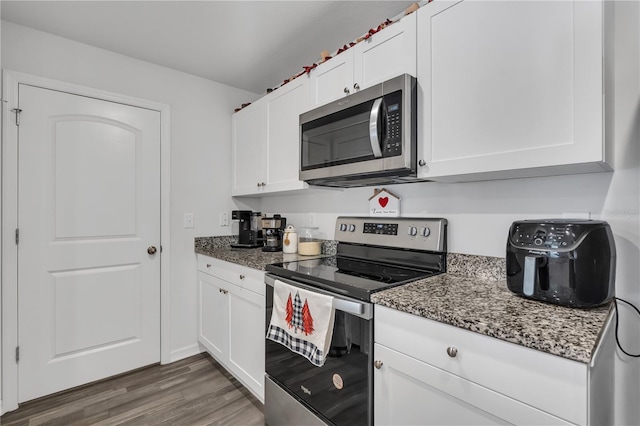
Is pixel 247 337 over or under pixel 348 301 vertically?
under

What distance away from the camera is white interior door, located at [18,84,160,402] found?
6.44 ft

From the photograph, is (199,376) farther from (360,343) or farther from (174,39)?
(174,39)

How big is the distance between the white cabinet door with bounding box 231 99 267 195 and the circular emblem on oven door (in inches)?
58.3

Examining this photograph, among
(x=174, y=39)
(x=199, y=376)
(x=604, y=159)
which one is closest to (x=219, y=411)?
(x=199, y=376)

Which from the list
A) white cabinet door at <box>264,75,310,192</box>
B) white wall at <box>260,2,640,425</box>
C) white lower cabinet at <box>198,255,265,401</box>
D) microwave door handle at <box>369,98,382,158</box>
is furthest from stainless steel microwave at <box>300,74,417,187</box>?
white lower cabinet at <box>198,255,265,401</box>

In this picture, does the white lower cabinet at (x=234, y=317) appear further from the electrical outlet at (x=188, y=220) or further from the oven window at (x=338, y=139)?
the oven window at (x=338, y=139)

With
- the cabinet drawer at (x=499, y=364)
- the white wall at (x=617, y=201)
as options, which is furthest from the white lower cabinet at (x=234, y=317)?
the white wall at (x=617, y=201)

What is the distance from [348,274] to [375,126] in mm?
715

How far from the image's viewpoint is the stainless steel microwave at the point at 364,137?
1.35 metres

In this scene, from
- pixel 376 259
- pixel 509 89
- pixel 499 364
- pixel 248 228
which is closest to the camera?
pixel 499 364

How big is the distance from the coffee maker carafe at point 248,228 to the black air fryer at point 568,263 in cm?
201

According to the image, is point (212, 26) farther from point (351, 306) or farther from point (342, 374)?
point (342, 374)

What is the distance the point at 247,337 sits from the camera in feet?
6.27

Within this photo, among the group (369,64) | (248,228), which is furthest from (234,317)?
(369,64)
